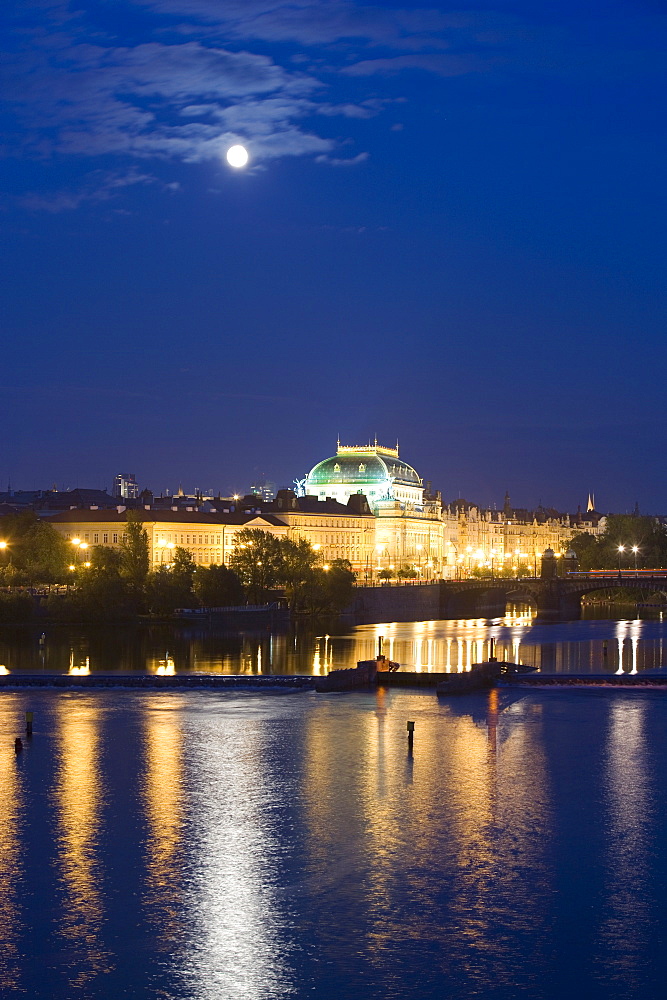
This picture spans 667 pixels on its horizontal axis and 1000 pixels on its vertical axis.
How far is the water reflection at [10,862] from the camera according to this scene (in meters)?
18.7

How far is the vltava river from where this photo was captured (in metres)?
18.5

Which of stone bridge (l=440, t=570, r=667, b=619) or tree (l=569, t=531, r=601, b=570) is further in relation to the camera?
tree (l=569, t=531, r=601, b=570)

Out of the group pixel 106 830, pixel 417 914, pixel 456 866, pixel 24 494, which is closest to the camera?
pixel 417 914

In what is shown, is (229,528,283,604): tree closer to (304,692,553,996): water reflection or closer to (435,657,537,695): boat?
(435,657,537,695): boat

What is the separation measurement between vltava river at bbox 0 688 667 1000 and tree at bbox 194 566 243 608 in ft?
152

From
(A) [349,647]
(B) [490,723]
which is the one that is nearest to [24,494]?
(A) [349,647]

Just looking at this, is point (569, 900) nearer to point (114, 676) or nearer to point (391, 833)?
point (391, 833)

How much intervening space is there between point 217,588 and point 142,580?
190 inches

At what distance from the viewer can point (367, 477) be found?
172 metres

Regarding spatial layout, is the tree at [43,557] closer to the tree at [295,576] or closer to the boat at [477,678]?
the tree at [295,576]

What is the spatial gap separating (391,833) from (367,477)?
14685 centimetres

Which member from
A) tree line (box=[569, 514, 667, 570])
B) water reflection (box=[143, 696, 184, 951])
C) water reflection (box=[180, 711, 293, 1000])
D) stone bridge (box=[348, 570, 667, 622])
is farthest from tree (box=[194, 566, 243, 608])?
tree line (box=[569, 514, 667, 570])

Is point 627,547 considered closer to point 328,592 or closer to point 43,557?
point 328,592

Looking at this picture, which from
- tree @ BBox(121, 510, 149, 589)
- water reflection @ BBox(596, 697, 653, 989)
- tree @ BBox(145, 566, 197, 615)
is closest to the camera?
water reflection @ BBox(596, 697, 653, 989)
